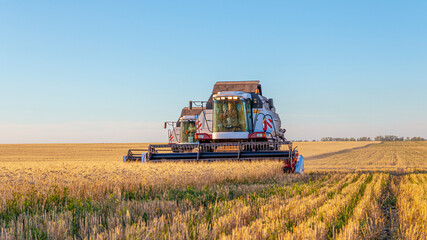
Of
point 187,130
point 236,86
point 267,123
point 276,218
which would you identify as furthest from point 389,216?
point 187,130

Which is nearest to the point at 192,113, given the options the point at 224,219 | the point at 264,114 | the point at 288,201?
the point at 264,114

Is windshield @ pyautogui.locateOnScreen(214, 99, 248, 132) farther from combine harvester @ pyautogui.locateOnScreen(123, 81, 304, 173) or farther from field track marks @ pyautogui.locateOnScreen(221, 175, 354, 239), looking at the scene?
field track marks @ pyautogui.locateOnScreen(221, 175, 354, 239)

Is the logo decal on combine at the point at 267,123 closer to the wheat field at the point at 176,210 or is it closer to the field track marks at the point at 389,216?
the wheat field at the point at 176,210

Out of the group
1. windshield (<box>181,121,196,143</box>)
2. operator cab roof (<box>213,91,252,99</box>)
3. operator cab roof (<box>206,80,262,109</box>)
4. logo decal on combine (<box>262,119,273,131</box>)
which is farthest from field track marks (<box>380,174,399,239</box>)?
windshield (<box>181,121,196,143</box>)

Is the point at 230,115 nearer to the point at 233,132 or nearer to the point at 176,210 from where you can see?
the point at 233,132

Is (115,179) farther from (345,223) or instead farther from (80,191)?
(345,223)

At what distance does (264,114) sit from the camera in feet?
49.6

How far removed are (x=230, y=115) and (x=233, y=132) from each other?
675 mm

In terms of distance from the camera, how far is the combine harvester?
13.0m

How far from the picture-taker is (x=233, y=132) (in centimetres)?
1453

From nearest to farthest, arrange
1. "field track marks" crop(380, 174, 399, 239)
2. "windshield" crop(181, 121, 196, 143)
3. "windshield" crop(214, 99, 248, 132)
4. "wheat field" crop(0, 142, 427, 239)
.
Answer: "wheat field" crop(0, 142, 427, 239) → "field track marks" crop(380, 174, 399, 239) → "windshield" crop(214, 99, 248, 132) → "windshield" crop(181, 121, 196, 143)

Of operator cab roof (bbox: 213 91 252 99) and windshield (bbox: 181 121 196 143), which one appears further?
windshield (bbox: 181 121 196 143)

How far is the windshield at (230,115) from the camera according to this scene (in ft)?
48.2

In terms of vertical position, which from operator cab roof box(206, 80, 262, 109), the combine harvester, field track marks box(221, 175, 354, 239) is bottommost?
field track marks box(221, 175, 354, 239)
